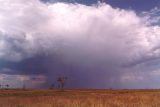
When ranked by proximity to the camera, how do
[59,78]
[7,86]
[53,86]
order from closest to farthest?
[59,78] < [53,86] < [7,86]

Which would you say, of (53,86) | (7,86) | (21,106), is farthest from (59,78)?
(21,106)

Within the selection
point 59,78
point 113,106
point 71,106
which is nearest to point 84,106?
point 71,106

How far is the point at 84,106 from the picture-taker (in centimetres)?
2548

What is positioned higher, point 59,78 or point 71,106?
point 59,78

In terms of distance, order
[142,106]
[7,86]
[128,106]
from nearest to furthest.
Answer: [142,106]
[128,106]
[7,86]

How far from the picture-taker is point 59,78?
147250mm

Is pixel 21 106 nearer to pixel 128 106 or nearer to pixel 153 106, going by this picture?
pixel 128 106

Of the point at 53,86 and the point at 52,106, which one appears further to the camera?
the point at 53,86

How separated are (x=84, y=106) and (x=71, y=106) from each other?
1.22 meters

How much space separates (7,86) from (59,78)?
55150mm

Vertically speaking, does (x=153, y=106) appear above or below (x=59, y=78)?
below

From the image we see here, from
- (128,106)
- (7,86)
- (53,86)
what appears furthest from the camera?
(7,86)

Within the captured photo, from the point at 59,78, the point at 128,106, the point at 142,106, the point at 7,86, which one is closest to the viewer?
the point at 142,106

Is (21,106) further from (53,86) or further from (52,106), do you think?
(53,86)
